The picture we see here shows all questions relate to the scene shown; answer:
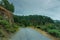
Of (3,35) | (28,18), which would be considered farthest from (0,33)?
(28,18)

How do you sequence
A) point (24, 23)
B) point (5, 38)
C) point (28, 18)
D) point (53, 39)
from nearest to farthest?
point (5, 38) < point (53, 39) < point (24, 23) < point (28, 18)

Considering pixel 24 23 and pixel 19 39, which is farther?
pixel 24 23

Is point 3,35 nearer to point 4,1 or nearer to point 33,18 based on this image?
point 4,1

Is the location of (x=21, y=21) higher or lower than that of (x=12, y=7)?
lower

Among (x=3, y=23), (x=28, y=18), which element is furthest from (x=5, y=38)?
(x=28, y=18)

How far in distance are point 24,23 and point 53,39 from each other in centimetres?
1899

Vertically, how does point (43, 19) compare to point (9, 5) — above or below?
below

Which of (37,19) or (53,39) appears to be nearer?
(53,39)

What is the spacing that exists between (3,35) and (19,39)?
132cm

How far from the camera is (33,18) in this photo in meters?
40.9

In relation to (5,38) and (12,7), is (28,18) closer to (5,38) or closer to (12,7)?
(12,7)

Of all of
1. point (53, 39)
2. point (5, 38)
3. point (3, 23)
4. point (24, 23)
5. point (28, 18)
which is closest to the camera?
point (5, 38)

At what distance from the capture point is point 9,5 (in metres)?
37.4

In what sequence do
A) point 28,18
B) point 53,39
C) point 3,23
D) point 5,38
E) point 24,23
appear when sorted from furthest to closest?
point 28,18 → point 24,23 → point 3,23 → point 53,39 → point 5,38
